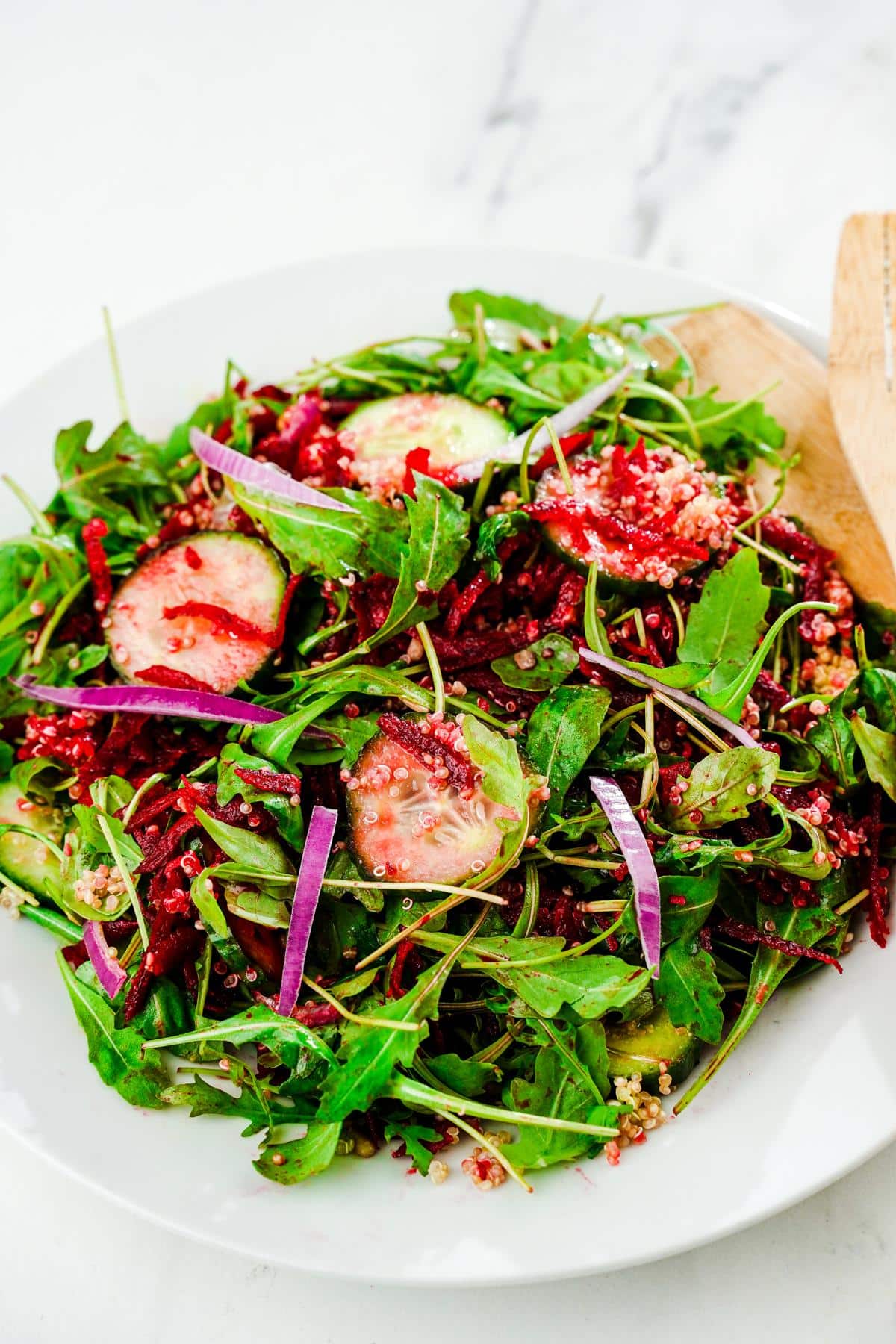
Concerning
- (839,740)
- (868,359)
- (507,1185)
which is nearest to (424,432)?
(868,359)

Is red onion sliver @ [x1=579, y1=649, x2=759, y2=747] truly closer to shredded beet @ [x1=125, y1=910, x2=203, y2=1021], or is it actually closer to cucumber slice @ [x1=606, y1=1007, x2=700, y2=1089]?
cucumber slice @ [x1=606, y1=1007, x2=700, y2=1089]

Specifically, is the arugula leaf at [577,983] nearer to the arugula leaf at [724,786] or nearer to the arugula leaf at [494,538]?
the arugula leaf at [724,786]

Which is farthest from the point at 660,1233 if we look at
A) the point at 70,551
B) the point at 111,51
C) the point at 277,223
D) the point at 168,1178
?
the point at 111,51

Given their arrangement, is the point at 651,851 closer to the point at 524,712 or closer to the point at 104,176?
the point at 524,712

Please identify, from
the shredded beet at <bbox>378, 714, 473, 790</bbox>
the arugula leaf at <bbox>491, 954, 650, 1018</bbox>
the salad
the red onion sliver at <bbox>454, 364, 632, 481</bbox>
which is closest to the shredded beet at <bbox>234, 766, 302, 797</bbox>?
Result: the salad

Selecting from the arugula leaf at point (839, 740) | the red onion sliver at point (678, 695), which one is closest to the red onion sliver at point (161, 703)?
the red onion sliver at point (678, 695)

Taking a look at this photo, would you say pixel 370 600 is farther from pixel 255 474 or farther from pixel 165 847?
pixel 165 847

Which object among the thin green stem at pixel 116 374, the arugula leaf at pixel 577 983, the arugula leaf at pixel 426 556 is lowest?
the arugula leaf at pixel 577 983
